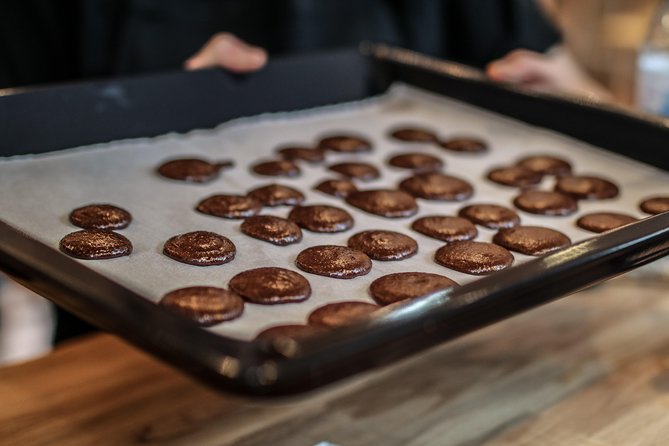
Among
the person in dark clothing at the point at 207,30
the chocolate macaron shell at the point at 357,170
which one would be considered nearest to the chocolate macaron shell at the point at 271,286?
the chocolate macaron shell at the point at 357,170

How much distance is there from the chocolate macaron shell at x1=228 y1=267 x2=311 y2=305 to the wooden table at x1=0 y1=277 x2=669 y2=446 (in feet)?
0.33

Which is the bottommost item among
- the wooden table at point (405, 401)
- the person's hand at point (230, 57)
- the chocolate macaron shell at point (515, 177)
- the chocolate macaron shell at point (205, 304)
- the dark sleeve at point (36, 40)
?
the wooden table at point (405, 401)

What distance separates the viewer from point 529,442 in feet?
3.01

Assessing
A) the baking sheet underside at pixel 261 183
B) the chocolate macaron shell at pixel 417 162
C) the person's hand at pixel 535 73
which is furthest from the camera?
the person's hand at pixel 535 73

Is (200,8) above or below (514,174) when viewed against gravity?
above

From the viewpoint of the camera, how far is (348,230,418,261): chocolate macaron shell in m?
0.94

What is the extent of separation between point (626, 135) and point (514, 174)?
0.14 metres

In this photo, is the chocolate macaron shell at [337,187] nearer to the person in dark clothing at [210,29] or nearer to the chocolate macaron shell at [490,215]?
the chocolate macaron shell at [490,215]

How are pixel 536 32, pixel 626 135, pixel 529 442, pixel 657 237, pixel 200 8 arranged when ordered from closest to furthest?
pixel 657 237 → pixel 529 442 → pixel 626 135 → pixel 200 8 → pixel 536 32

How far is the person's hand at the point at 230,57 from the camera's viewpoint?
4.15ft

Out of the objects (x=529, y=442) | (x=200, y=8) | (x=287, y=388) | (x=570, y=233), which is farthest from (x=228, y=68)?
(x=287, y=388)

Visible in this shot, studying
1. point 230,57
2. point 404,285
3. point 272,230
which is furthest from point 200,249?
point 230,57

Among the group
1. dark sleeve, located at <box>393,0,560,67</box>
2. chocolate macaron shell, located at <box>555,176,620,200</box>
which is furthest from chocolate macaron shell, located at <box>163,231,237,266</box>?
dark sleeve, located at <box>393,0,560,67</box>

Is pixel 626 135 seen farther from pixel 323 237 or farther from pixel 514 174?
pixel 323 237
